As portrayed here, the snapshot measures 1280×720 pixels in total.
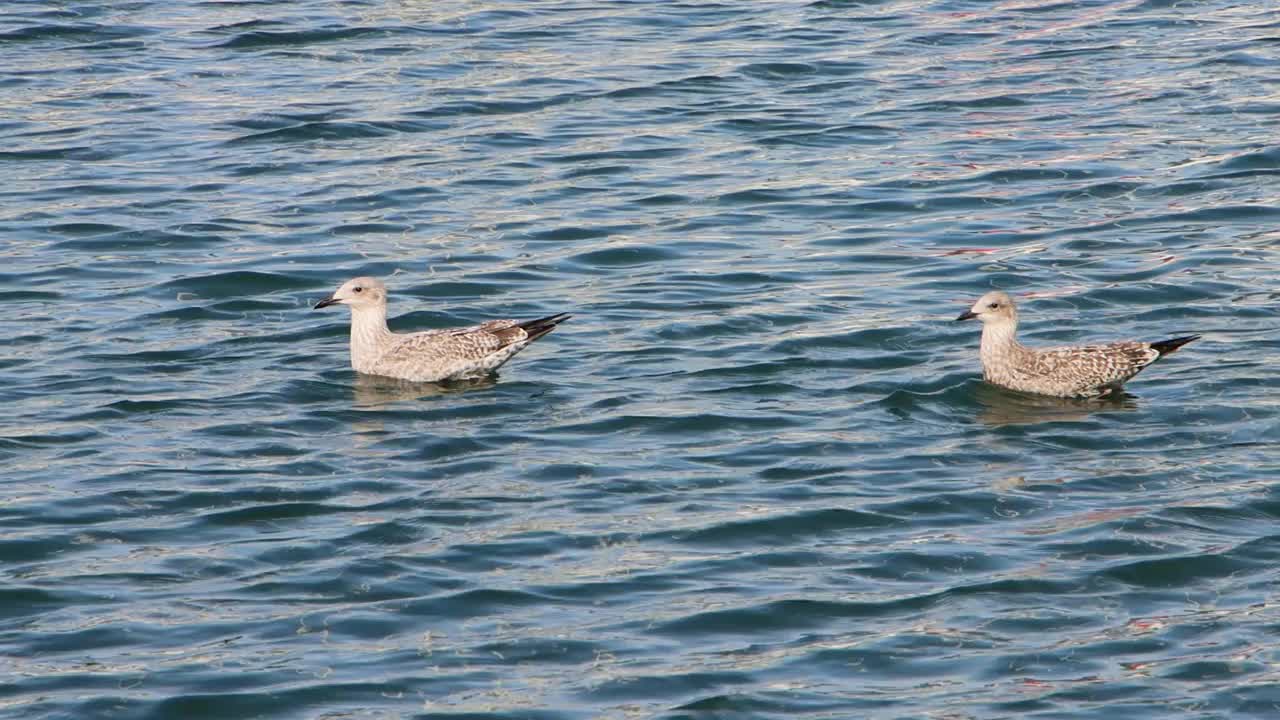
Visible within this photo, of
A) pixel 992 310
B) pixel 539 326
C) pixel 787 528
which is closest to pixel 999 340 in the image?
pixel 992 310

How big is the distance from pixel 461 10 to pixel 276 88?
192 inches

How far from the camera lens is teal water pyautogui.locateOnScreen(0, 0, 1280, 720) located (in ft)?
35.2

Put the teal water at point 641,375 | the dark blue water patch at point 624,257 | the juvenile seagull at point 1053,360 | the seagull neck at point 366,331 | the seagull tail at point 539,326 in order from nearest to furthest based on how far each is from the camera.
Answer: the teal water at point 641,375, the juvenile seagull at point 1053,360, the seagull tail at point 539,326, the seagull neck at point 366,331, the dark blue water patch at point 624,257

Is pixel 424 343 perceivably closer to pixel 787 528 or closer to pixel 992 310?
pixel 992 310

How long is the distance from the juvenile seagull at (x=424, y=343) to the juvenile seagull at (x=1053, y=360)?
9.98 ft

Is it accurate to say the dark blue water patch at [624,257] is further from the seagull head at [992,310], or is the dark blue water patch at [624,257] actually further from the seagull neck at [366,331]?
the seagull head at [992,310]

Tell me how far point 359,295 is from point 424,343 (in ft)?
2.16

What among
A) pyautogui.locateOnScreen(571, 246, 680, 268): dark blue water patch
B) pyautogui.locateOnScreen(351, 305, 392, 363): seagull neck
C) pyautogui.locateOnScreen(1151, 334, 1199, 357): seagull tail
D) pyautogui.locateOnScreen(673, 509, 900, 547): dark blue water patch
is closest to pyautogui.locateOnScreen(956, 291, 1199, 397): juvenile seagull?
pyautogui.locateOnScreen(1151, 334, 1199, 357): seagull tail

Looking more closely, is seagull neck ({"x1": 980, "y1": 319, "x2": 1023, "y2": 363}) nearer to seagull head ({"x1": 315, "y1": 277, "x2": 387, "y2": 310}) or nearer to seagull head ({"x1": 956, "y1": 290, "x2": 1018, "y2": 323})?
seagull head ({"x1": 956, "y1": 290, "x2": 1018, "y2": 323})

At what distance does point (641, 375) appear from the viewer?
1571 cm

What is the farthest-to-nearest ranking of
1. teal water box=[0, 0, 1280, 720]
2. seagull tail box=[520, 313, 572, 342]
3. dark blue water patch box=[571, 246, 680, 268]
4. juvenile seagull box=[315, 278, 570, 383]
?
dark blue water patch box=[571, 246, 680, 268] → seagull tail box=[520, 313, 572, 342] → juvenile seagull box=[315, 278, 570, 383] → teal water box=[0, 0, 1280, 720]

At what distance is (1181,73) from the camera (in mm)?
25375

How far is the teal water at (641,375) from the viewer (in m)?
10.7

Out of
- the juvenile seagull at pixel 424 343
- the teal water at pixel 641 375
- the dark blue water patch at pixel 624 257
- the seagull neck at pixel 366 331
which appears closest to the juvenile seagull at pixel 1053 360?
the teal water at pixel 641 375
